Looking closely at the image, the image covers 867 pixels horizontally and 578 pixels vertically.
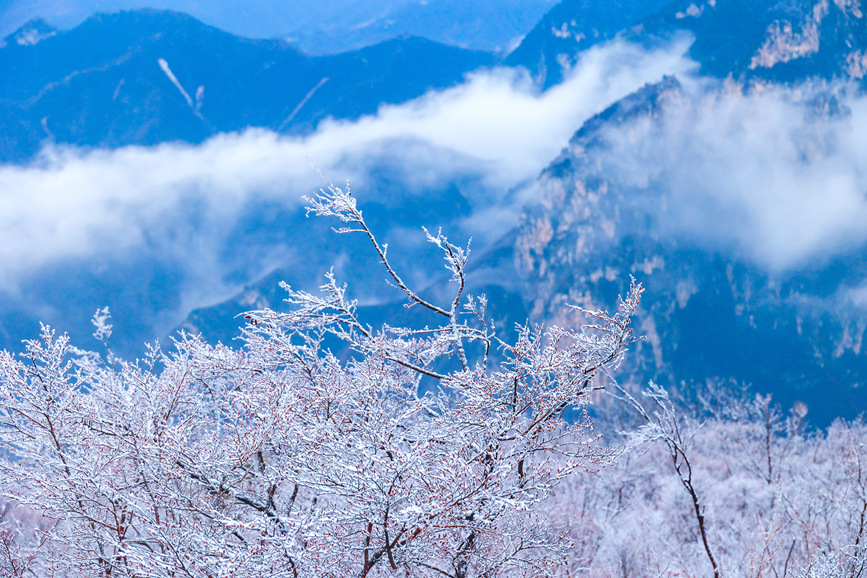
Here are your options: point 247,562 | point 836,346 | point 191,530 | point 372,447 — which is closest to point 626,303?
point 372,447

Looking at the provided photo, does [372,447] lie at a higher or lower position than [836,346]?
lower

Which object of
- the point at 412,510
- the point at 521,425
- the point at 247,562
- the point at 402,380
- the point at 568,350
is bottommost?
the point at 247,562

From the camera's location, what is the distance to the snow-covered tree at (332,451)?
5.68 m

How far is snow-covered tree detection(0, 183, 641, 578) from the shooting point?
18.6 feet

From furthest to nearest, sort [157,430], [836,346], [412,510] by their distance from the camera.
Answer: [836,346] < [157,430] < [412,510]

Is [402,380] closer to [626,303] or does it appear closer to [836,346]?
[626,303]

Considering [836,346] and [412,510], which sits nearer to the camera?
[412,510]

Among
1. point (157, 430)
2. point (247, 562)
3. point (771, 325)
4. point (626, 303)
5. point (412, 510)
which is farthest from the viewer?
point (771, 325)

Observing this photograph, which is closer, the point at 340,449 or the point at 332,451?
the point at 340,449

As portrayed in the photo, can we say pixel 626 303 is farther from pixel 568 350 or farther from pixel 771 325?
pixel 771 325

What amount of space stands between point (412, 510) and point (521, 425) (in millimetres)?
2237

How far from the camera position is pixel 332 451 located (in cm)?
634

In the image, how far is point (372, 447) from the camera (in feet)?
18.8

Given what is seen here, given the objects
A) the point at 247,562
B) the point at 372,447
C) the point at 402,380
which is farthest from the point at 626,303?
the point at 247,562
